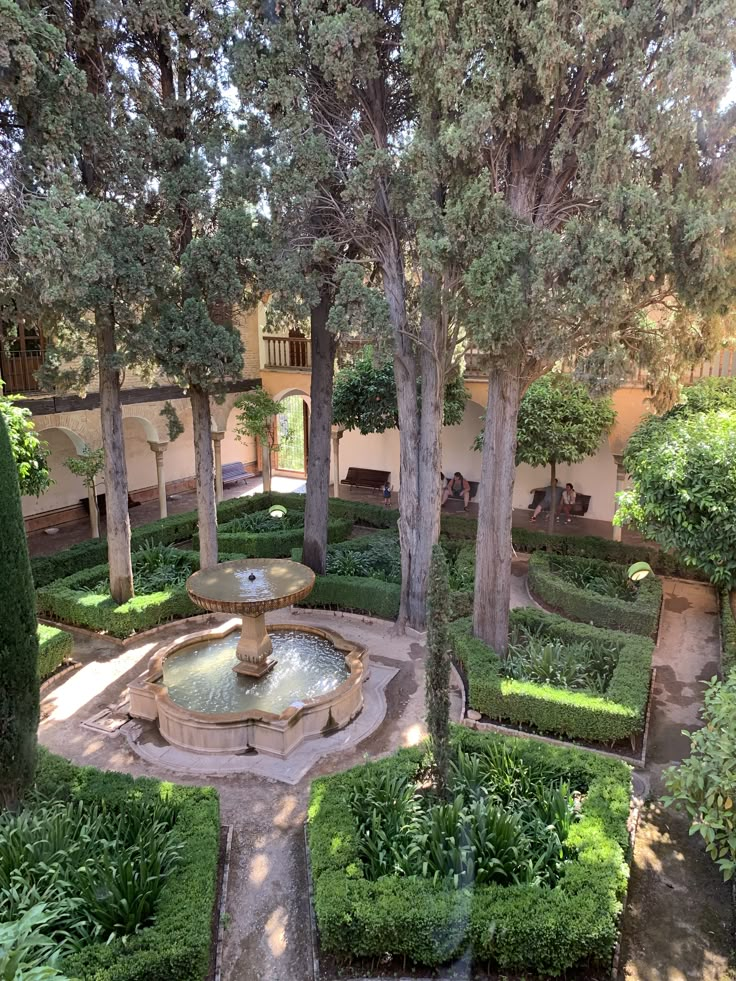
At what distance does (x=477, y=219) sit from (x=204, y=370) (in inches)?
177

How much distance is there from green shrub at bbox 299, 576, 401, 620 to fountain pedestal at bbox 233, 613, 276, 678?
257 cm

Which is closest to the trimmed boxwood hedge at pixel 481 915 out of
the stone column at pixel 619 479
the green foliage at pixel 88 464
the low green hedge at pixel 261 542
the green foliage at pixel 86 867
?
the green foliage at pixel 86 867

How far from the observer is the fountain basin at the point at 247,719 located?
23.6 feet

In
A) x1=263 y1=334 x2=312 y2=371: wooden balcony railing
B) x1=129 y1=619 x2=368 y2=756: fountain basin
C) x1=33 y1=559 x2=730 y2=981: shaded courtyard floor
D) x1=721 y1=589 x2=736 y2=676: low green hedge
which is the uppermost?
x1=263 y1=334 x2=312 y2=371: wooden balcony railing

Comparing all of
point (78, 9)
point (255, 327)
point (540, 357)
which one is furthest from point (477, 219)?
point (255, 327)

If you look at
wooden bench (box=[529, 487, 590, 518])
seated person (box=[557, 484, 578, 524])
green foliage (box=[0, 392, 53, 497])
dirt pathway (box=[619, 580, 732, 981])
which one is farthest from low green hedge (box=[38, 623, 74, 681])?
wooden bench (box=[529, 487, 590, 518])

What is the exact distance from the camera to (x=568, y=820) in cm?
538

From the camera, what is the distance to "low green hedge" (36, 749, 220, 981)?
13.8 feet

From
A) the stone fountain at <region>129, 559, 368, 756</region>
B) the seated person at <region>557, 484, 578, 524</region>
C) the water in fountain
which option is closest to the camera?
the stone fountain at <region>129, 559, 368, 756</region>

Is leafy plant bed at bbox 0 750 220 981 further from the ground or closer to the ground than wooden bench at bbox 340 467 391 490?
closer to the ground

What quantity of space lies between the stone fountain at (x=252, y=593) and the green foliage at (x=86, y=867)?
2.50m

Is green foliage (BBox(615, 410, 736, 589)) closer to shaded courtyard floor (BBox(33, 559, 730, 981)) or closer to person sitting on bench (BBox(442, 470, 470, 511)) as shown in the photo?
shaded courtyard floor (BBox(33, 559, 730, 981))

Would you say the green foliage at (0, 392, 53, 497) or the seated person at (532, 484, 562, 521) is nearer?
the green foliage at (0, 392, 53, 497)

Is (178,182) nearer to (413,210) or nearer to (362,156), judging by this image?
(362,156)
